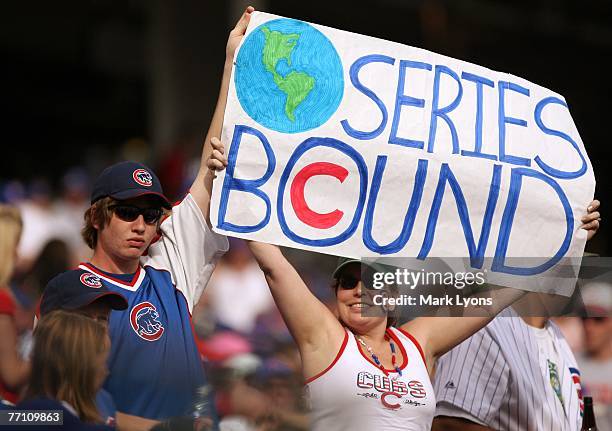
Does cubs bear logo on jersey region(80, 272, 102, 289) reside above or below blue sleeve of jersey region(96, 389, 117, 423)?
above

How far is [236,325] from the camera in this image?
8.84 metres

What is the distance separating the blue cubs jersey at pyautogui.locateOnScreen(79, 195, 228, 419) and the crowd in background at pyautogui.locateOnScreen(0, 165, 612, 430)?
27cm

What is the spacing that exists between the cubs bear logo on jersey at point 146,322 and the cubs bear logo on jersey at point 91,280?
165 millimetres

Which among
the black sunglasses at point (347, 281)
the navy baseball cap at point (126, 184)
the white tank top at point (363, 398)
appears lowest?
the white tank top at point (363, 398)

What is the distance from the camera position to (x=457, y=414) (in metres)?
4.72

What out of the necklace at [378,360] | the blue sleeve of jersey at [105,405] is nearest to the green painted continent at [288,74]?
the necklace at [378,360]

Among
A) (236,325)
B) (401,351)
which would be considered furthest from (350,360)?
(236,325)

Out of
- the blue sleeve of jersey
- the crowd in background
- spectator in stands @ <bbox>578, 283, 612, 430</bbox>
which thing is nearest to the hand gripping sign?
the crowd in background

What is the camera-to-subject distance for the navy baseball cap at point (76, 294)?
3.75 metres

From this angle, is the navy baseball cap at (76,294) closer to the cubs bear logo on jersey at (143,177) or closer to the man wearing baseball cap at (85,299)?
the man wearing baseball cap at (85,299)

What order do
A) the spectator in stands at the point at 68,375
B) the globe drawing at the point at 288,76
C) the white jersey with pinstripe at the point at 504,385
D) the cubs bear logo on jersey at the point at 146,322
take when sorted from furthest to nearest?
1. the white jersey with pinstripe at the point at 504,385
2. the globe drawing at the point at 288,76
3. the cubs bear logo on jersey at the point at 146,322
4. the spectator in stands at the point at 68,375

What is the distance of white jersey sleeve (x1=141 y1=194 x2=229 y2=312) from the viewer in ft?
14.3

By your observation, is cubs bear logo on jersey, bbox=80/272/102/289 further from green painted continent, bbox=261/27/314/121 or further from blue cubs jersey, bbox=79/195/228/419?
green painted continent, bbox=261/27/314/121

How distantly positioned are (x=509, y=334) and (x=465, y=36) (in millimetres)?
11175
